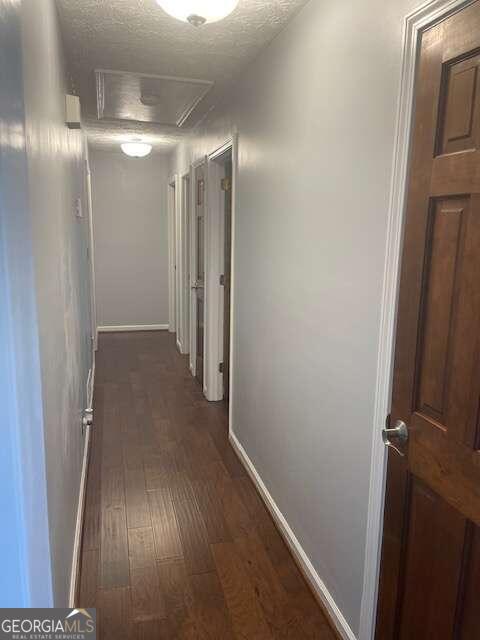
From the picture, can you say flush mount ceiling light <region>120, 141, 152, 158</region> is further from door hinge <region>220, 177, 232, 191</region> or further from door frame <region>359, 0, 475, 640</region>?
door frame <region>359, 0, 475, 640</region>

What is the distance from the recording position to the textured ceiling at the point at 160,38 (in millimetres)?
2076

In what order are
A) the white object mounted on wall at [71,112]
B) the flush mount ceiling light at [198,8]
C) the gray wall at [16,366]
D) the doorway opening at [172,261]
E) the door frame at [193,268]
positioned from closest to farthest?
the gray wall at [16,366] → the flush mount ceiling light at [198,8] → the white object mounted on wall at [71,112] → the door frame at [193,268] → the doorway opening at [172,261]

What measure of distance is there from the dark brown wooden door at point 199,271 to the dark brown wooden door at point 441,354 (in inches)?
125

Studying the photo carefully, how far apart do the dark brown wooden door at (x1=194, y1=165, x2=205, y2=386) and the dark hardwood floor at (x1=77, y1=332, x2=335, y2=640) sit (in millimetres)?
838

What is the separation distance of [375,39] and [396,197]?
0.51m

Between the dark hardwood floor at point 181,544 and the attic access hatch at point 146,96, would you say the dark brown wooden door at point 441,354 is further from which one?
the attic access hatch at point 146,96

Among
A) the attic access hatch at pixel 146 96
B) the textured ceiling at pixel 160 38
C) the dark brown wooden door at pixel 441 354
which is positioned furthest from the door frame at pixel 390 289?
the attic access hatch at pixel 146 96

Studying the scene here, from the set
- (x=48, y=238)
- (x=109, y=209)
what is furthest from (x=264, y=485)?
(x=109, y=209)

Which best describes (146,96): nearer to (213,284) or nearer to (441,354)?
(213,284)

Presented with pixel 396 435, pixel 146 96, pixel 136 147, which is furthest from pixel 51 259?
pixel 136 147

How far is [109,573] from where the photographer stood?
2.13m

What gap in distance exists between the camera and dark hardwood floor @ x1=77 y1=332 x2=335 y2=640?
6.16 feet

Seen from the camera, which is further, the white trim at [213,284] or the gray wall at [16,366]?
the white trim at [213,284]

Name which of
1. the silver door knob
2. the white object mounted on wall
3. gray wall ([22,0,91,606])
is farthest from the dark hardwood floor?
the white object mounted on wall
